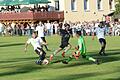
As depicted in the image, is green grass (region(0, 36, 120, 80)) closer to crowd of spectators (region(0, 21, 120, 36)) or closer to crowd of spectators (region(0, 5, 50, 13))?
crowd of spectators (region(0, 21, 120, 36))

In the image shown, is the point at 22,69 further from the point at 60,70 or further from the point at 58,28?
the point at 58,28

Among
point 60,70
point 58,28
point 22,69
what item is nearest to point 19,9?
point 58,28

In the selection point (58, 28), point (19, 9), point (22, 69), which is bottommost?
point (58, 28)

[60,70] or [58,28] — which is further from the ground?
[60,70]

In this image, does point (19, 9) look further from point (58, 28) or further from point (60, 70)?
point (60, 70)

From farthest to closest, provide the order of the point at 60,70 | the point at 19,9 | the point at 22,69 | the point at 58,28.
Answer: the point at 19,9 → the point at 58,28 → the point at 22,69 → the point at 60,70

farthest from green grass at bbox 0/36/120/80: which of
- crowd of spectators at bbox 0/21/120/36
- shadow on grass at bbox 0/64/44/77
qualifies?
crowd of spectators at bbox 0/21/120/36

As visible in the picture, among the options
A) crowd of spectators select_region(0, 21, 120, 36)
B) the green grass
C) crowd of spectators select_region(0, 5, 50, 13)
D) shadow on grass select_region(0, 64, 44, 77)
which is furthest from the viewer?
crowd of spectators select_region(0, 5, 50, 13)

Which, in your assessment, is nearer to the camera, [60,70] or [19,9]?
[60,70]

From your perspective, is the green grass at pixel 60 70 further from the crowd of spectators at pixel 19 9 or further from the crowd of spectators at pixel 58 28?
the crowd of spectators at pixel 19 9

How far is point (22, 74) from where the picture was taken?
20.3 metres

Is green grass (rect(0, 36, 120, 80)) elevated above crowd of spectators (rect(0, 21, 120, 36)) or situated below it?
above

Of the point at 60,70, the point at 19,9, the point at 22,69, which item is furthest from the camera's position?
the point at 19,9

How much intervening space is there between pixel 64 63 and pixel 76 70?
2623 millimetres
